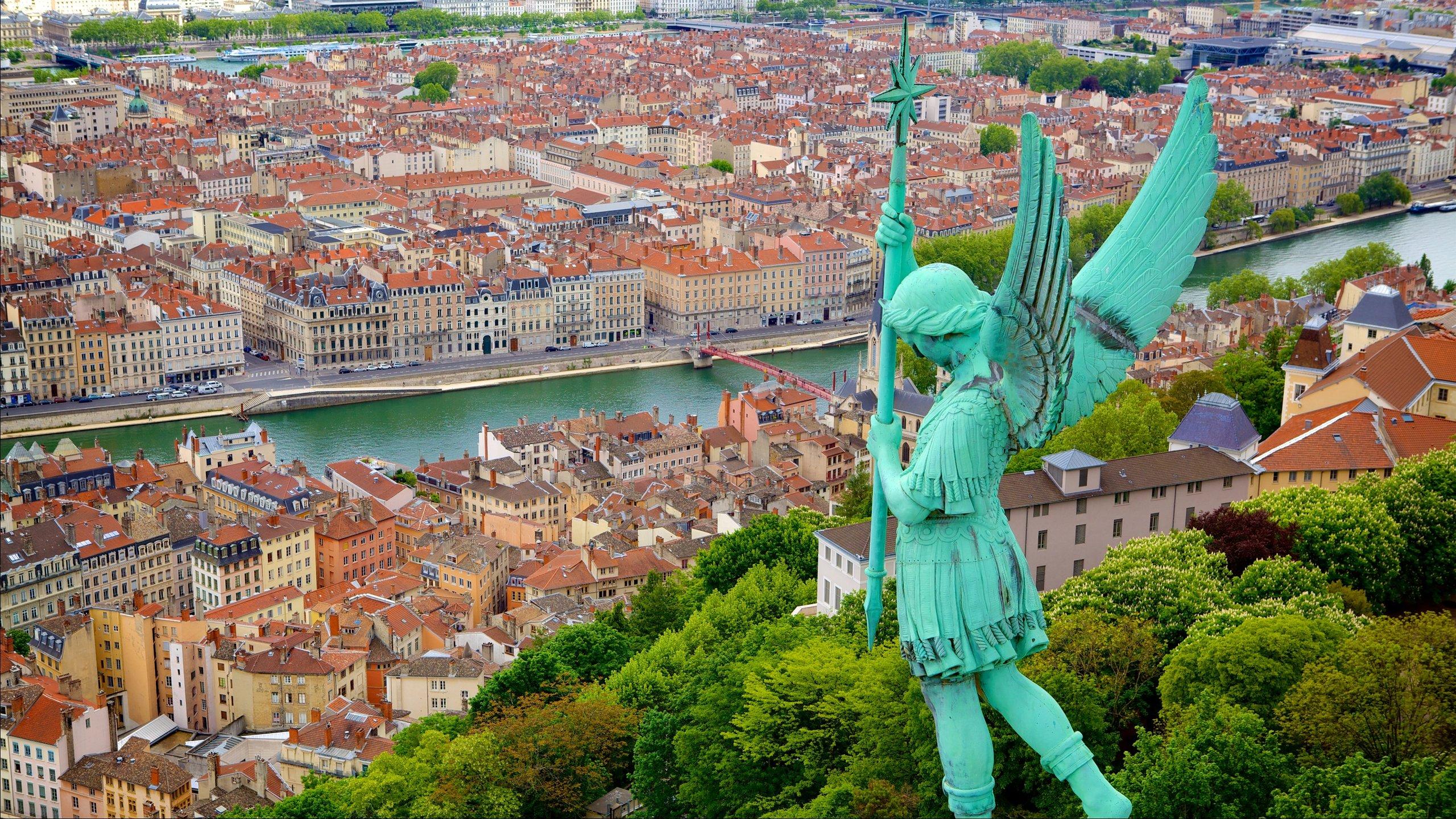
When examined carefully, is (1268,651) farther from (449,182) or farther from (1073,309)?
(449,182)

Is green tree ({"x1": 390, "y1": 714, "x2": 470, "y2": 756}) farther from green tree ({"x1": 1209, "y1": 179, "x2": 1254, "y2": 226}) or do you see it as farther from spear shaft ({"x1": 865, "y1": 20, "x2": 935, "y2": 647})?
green tree ({"x1": 1209, "y1": 179, "x2": 1254, "y2": 226})

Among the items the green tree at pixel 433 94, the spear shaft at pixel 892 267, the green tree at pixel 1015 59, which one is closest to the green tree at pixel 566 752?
the spear shaft at pixel 892 267

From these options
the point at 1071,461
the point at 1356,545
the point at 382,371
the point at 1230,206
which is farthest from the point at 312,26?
the point at 1356,545

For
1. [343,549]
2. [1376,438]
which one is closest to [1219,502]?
[1376,438]

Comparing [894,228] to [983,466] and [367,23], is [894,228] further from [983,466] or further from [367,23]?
[367,23]

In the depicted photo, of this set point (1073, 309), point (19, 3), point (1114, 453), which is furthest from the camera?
point (19, 3)

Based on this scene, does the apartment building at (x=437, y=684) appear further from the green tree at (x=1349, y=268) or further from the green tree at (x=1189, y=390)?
the green tree at (x=1349, y=268)
